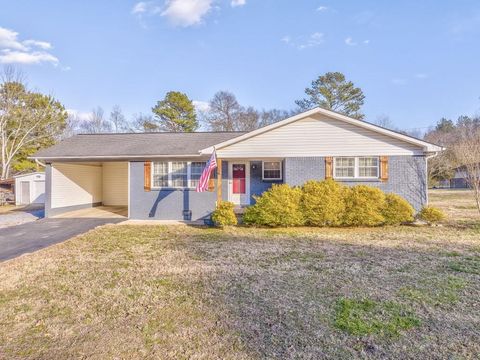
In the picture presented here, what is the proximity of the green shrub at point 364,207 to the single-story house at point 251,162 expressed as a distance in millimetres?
1307

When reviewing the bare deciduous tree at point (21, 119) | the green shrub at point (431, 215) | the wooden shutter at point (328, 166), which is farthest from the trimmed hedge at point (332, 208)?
the bare deciduous tree at point (21, 119)

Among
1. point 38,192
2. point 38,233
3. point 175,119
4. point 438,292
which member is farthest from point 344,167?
point 175,119

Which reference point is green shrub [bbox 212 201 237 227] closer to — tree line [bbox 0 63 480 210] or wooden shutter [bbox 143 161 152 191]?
wooden shutter [bbox 143 161 152 191]

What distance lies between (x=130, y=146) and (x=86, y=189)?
15.3ft

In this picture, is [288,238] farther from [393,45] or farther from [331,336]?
[393,45]

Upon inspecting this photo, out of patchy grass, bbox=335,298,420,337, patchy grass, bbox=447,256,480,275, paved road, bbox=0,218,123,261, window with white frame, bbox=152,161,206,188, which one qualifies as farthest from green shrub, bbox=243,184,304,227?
paved road, bbox=0,218,123,261

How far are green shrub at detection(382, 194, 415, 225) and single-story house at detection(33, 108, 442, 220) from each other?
1.19 m

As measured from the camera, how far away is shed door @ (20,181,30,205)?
19.2 meters

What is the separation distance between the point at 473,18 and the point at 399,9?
148 inches

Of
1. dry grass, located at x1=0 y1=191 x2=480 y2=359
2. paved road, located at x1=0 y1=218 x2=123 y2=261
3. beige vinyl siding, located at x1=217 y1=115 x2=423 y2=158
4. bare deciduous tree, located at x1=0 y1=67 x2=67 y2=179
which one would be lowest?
paved road, located at x1=0 y1=218 x2=123 y2=261

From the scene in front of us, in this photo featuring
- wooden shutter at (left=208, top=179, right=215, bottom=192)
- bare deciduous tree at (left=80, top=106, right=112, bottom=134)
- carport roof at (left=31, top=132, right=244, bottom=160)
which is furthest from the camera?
bare deciduous tree at (left=80, top=106, right=112, bottom=134)

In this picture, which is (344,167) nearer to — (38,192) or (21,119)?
(38,192)

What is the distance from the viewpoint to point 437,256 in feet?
20.5

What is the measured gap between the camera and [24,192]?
19297 mm
